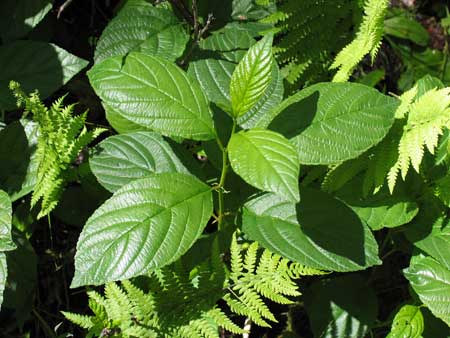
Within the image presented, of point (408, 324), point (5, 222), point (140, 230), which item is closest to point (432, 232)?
point (408, 324)

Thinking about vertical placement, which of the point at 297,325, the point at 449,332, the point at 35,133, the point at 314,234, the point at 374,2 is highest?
the point at 374,2

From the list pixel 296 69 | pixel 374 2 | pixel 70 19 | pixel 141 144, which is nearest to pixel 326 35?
pixel 296 69

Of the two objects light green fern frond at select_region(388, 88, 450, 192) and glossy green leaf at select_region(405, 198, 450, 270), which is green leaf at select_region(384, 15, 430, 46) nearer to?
glossy green leaf at select_region(405, 198, 450, 270)

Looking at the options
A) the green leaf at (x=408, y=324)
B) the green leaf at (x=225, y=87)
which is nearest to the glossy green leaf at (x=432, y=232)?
the green leaf at (x=408, y=324)

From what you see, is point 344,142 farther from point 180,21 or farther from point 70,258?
point 70,258

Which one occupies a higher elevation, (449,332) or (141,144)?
(141,144)

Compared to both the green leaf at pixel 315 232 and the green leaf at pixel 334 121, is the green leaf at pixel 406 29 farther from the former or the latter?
the green leaf at pixel 315 232

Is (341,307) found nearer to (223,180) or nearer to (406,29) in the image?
(223,180)
